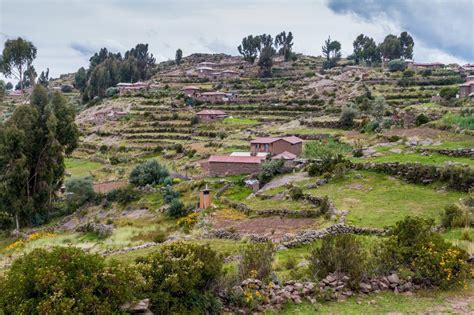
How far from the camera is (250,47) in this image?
420 ft

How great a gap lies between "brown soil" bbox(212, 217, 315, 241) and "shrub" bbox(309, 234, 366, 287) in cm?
784

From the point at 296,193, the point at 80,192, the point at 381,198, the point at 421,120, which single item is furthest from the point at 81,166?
the point at 381,198

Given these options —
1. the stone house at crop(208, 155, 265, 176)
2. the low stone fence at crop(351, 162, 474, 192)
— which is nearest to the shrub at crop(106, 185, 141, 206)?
the stone house at crop(208, 155, 265, 176)

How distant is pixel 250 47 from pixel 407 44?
142ft

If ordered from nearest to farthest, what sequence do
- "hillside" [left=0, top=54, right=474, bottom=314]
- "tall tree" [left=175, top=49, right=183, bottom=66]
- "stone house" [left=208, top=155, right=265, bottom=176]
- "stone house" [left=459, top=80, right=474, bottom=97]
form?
"hillside" [left=0, top=54, right=474, bottom=314] < "stone house" [left=208, top=155, right=265, bottom=176] < "stone house" [left=459, top=80, right=474, bottom=97] < "tall tree" [left=175, top=49, right=183, bottom=66]

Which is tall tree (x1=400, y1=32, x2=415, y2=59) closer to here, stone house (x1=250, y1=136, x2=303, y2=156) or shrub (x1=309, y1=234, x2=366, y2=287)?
stone house (x1=250, y1=136, x2=303, y2=156)

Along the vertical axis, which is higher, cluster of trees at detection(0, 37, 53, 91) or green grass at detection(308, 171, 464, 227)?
cluster of trees at detection(0, 37, 53, 91)

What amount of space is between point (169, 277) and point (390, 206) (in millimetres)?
15444

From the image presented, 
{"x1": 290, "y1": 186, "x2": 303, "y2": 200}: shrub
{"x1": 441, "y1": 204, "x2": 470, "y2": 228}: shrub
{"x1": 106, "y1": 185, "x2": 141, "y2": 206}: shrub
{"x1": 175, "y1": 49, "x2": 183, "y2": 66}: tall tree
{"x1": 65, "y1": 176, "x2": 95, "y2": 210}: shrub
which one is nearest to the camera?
{"x1": 441, "y1": 204, "x2": 470, "y2": 228}: shrub

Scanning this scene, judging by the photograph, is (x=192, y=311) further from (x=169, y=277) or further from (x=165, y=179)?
(x=165, y=179)

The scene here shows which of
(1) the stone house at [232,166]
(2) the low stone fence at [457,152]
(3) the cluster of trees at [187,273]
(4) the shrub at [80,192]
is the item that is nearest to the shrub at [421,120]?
(2) the low stone fence at [457,152]

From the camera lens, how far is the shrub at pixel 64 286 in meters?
7.98

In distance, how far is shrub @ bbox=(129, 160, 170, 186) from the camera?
128 feet

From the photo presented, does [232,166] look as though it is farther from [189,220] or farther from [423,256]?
[423,256]
